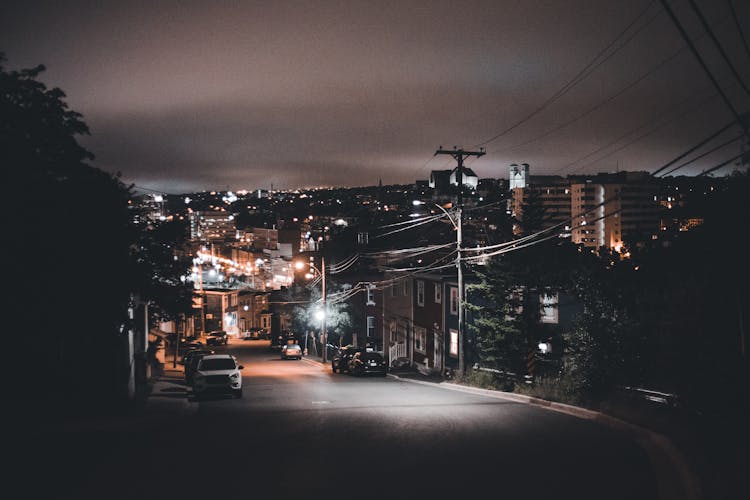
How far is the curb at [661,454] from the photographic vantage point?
→ 34.6 ft

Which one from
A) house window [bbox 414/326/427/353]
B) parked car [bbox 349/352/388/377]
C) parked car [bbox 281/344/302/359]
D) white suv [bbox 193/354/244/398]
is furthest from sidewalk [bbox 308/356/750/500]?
parked car [bbox 281/344/302/359]

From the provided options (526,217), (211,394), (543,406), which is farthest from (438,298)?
(543,406)

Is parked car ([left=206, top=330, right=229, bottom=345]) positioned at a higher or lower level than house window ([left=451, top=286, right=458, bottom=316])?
lower

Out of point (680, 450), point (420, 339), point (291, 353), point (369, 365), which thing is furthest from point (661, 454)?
point (291, 353)

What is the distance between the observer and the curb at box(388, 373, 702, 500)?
34.6ft

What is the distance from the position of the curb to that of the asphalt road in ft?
0.97

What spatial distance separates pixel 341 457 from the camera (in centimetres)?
1338

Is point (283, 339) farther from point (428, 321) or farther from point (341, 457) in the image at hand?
point (341, 457)

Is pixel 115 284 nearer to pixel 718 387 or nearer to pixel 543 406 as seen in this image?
pixel 543 406

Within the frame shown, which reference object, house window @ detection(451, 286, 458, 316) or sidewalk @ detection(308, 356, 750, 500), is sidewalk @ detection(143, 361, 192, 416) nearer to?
sidewalk @ detection(308, 356, 750, 500)

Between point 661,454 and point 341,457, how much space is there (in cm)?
620

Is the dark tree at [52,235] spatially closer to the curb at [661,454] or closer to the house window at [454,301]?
the curb at [661,454]

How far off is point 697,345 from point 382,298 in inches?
1932

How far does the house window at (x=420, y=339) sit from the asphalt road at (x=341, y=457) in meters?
30.6
